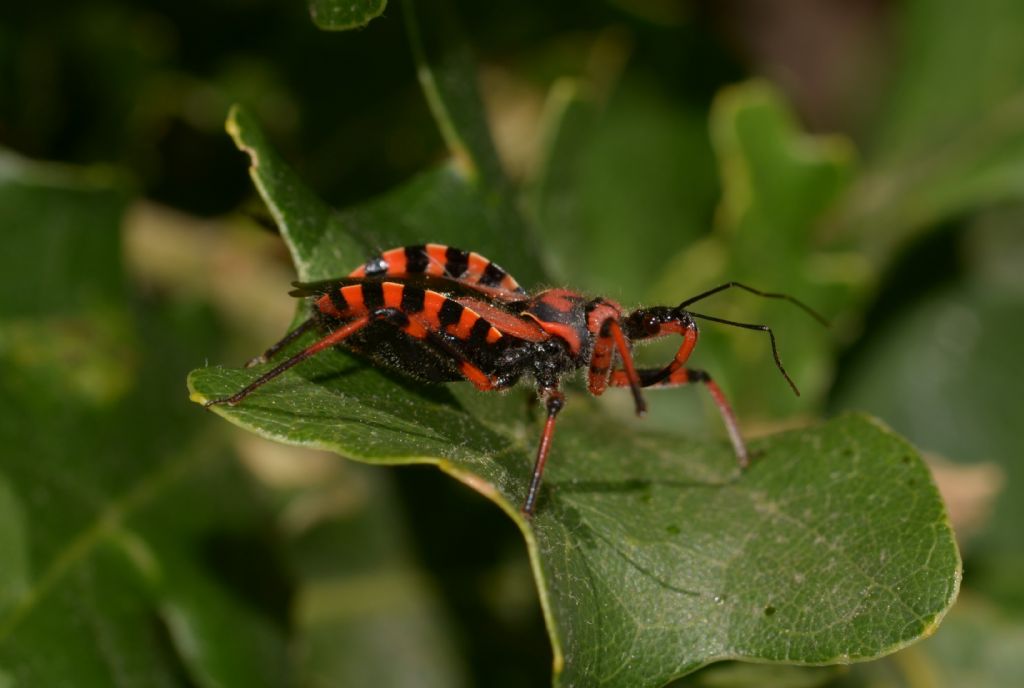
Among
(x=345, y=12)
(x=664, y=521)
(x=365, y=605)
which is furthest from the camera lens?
(x=365, y=605)

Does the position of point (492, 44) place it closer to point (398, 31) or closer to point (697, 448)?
point (398, 31)

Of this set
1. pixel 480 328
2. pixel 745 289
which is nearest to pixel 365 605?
pixel 480 328

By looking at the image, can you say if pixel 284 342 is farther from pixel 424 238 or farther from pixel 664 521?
pixel 664 521

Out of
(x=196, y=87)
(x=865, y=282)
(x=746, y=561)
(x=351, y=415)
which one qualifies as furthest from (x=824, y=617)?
(x=196, y=87)

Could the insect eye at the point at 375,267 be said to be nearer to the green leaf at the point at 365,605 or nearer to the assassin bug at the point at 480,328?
the assassin bug at the point at 480,328

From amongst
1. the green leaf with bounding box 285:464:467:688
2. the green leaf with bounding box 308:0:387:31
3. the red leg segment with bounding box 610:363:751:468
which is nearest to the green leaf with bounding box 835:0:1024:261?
the red leg segment with bounding box 610:363:751:468

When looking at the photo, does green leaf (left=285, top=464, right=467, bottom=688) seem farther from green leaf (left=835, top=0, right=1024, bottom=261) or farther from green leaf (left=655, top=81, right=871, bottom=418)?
green leaf (left=835, top=0, right=1024, bottom=261)

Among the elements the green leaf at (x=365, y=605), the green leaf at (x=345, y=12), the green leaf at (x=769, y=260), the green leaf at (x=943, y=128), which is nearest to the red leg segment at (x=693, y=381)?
the green leaf at (x=769, y=260)

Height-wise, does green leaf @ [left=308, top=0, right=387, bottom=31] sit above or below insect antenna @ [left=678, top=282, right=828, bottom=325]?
above
